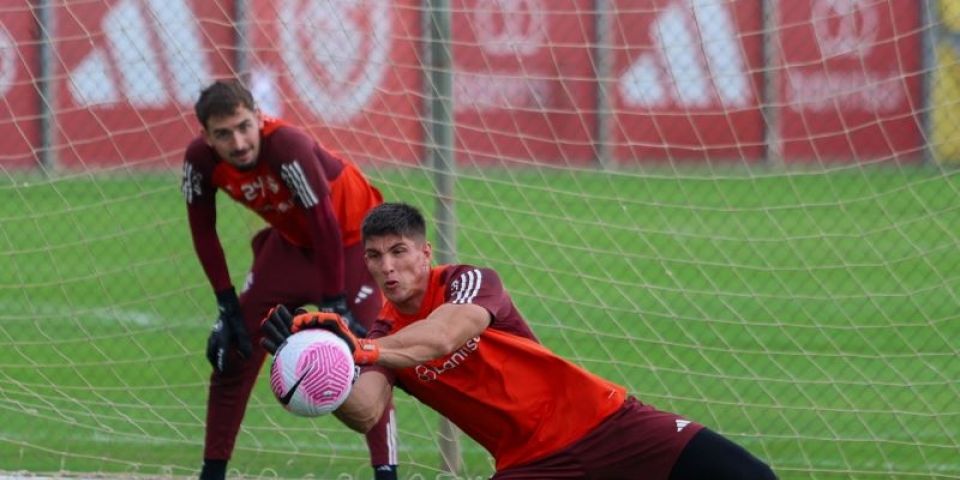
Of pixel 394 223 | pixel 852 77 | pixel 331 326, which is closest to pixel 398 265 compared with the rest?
pixel 394 223

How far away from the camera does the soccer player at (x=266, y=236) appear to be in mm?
6434

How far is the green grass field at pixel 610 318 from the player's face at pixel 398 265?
2.75m

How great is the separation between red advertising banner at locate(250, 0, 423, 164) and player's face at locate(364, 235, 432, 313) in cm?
302

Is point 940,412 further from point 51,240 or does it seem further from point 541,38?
point 51,240

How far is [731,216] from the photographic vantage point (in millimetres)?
11469

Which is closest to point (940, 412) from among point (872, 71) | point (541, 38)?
point (872, 71)

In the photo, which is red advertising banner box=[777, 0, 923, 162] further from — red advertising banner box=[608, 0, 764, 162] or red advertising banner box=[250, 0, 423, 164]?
red advertising banner box=[250, 0, 423, 164]

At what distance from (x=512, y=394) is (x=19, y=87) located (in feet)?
18.5

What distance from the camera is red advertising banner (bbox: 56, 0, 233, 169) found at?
918cm

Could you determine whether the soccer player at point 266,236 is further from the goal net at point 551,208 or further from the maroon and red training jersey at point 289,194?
the goal net at point 551,208

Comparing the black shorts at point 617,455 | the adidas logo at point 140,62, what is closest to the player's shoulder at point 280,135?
the black shorts at point 617,455

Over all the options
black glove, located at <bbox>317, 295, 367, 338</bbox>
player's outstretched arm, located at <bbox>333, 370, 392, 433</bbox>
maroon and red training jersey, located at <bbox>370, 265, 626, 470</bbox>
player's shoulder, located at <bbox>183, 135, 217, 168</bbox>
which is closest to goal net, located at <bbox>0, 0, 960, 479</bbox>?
black glove, located at <bbox>317, 295, 367, 338</bbox>

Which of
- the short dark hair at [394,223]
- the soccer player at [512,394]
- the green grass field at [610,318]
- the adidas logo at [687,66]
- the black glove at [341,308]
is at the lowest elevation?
the green grass field at [610,318]

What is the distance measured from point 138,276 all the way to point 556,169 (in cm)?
336
